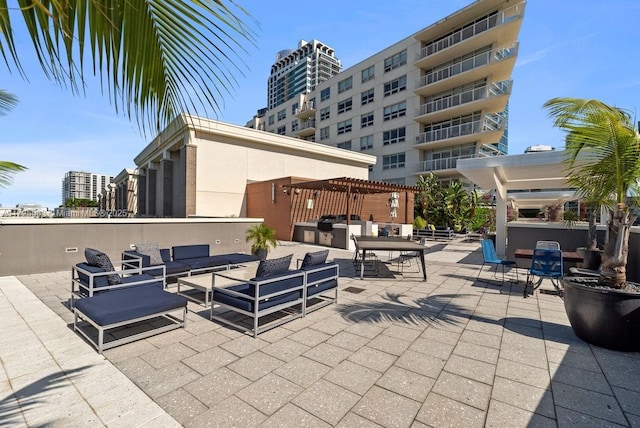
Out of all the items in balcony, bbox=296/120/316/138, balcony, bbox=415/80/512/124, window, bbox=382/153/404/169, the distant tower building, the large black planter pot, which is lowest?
the large black planter pot

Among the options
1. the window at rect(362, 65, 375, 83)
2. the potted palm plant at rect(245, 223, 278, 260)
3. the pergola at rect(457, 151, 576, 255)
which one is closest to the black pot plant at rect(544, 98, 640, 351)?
the pergola at rect(457, 151, 576, 255)

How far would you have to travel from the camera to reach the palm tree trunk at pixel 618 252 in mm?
4094

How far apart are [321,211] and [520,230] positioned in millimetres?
11822

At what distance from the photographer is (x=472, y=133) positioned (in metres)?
26.0

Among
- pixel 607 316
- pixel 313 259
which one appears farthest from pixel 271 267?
pixel 607 316

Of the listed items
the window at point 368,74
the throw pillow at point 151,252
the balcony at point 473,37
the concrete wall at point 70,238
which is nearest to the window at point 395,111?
the balcony at point 473,37

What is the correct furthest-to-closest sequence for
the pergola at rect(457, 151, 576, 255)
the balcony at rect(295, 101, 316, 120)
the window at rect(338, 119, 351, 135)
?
the balcony at rect(295, 101, 316, 120)
the window at rect(338, 119, 351, 135)
the pergola at rect(457, 151, 576, 255)

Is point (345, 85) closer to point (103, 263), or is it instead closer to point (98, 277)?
point (103, 263)

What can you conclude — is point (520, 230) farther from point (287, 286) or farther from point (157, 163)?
point (157, 163)

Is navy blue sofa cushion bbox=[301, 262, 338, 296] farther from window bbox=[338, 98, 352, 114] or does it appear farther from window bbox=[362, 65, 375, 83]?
window bbox=[338, 98, 352, 114]

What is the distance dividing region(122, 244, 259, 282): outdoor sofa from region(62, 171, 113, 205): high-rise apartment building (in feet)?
403

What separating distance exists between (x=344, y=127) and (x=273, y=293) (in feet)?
116

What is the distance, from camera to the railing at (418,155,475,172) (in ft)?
90.0

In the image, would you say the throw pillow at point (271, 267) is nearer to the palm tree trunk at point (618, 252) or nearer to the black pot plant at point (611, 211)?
the black pot plant at point (611, 211)
